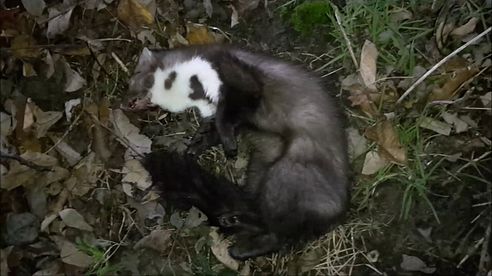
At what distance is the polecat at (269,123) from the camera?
10.9 ft

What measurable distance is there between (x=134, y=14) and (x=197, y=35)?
0.31 m

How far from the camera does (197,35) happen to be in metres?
3.70

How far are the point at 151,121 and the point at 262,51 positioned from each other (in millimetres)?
609

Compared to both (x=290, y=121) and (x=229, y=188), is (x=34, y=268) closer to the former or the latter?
(x=229, y=188)

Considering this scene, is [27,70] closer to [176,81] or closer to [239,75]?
[176,81]

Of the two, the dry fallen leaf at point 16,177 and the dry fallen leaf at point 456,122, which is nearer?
the dry fallen leaf at point 16,177

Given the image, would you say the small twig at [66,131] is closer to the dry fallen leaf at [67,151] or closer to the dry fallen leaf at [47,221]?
the dry fallen leaf at [67,151]

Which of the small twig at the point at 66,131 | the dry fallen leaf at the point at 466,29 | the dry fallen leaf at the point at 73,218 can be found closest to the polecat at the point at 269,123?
the small twig at the point at 66,131

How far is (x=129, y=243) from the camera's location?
354cm

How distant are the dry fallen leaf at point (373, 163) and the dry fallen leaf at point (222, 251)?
0.70m

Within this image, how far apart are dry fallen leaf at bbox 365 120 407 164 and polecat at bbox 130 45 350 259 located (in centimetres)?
22

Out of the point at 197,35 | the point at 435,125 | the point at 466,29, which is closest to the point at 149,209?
the point at 197,35

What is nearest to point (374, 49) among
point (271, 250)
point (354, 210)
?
point (354, 210)

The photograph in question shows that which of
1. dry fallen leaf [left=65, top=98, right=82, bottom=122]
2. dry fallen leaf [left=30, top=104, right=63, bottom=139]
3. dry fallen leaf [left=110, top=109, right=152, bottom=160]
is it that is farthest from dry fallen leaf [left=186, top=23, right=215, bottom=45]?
dry fallen leaf [left=30, top=104, right=63, bottom=139]
